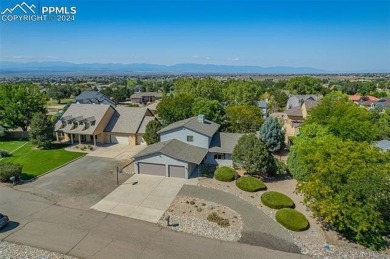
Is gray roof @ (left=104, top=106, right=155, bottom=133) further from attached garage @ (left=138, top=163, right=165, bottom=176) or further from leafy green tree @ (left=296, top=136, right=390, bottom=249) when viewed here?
leafy green tree @ (left=296, top=136, right=390, bottom=249)

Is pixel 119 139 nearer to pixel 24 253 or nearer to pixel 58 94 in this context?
pixel 24 253

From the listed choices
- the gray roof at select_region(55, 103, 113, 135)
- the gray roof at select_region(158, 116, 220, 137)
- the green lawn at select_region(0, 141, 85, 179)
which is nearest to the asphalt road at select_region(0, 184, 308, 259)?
the green lawn at select_region(0, 141, 85, 179)

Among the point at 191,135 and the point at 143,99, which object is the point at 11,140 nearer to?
the point at 191,135

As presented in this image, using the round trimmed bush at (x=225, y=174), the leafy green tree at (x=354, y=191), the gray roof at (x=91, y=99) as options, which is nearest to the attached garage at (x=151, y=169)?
the round trimmed bush at (x=225, y=174)

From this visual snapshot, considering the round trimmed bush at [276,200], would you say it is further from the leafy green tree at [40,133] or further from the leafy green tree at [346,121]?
the leafy green tree at [40,133]

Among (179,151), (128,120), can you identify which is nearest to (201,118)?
(179,151)
